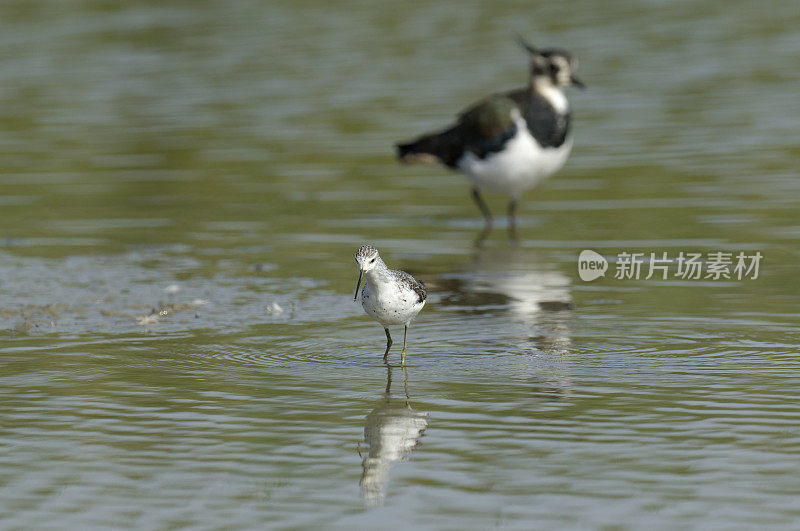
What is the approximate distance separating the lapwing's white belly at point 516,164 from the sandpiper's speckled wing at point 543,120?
0.23ft

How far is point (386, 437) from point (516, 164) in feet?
26.1

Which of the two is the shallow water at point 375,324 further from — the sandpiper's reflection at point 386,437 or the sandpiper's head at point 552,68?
the sandpiper's head at point 552,68

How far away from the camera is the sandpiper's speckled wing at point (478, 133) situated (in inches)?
603

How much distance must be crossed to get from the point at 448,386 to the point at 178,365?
186 centimetres

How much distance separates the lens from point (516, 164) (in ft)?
50.0

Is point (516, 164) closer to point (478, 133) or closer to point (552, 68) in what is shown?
point (478, 133)

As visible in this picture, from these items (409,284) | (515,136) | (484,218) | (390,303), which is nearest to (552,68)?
(515,136)

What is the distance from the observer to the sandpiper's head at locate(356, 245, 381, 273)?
347 inches

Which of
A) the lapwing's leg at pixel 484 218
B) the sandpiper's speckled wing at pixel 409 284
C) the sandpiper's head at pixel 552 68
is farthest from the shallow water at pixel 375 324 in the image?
the sandpiper's head at pixel 552 68

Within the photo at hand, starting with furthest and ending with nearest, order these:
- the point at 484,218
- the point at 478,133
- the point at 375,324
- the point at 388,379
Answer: the point at 484,218 → the point at 478,133 → the point at 375,324 → the point at 388,379

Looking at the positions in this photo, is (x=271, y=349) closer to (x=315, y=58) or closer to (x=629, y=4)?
(x=315, y=58)

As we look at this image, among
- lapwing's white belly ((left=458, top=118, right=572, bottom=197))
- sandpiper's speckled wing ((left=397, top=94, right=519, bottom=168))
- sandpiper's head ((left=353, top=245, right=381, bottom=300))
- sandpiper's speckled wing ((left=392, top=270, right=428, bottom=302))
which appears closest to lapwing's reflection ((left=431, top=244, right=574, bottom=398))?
sandpiper's speckled wing ((left=392, top=270, right=428, bottom=302))

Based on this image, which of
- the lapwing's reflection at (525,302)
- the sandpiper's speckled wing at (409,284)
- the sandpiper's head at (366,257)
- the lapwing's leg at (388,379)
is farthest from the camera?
the sandpiper's speckled wing at (409,284)

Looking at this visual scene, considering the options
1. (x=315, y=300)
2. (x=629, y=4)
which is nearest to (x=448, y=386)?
(x=315, y=300)
